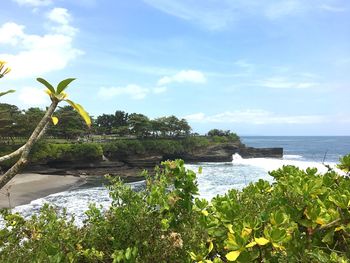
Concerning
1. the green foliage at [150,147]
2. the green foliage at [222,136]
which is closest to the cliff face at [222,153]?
the green foliage at [150,147]

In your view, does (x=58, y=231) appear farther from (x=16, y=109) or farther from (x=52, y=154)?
(x=16, y=109)

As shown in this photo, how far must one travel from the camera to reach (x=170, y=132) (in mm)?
63281

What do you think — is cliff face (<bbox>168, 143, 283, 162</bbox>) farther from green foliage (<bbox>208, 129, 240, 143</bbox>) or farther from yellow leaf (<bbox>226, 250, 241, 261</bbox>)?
yellow leaf (<bbox>226, 250, 241, 261</bbox>)

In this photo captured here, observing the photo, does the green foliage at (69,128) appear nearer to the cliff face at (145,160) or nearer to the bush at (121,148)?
the bush at (121,148)

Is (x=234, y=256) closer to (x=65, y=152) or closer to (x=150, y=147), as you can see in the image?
(x=65, y=152)

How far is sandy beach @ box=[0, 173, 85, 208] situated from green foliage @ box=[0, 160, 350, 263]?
2231 centimetres

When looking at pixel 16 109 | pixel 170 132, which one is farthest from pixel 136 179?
pixel 170 132

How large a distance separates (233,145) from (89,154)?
1102 inches

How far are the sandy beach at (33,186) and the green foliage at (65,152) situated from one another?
3635 mm

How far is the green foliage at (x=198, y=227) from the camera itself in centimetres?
171

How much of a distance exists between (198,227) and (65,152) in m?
41.0

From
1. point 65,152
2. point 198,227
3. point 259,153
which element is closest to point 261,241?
point 198,227

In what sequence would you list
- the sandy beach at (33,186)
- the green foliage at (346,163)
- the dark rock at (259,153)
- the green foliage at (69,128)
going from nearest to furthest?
the green foliage at (346,163)
the sandy beach at (33,186)
the green foliage at (69,128)
the dark rock at (259,153)

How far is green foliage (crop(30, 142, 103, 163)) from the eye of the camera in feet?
127
